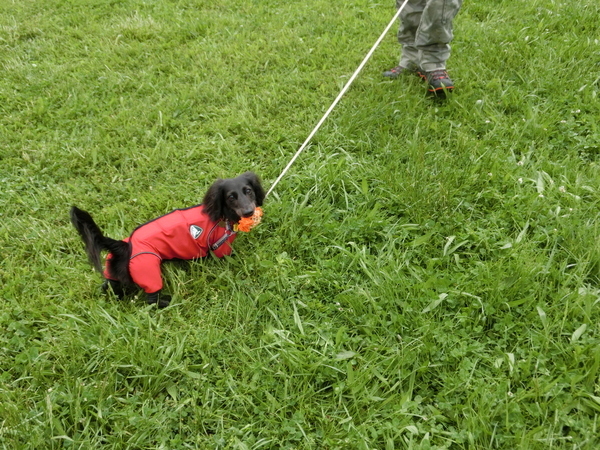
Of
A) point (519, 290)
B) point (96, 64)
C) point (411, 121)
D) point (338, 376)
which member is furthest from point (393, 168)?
point (96, 64)

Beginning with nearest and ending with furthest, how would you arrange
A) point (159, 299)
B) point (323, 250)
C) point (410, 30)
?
1. point (159, 299)
2. point (323, 250)
3. point (410, 30)

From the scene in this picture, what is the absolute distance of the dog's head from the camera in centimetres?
244

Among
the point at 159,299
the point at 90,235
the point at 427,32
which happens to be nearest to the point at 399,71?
the point at 427,32

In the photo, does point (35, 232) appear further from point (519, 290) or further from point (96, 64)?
point (519, 290)

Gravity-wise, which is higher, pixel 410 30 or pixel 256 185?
pixel 410 30

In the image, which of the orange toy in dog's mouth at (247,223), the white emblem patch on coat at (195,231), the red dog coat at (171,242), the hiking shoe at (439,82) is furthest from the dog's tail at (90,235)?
the hiking shoe at (439,82)

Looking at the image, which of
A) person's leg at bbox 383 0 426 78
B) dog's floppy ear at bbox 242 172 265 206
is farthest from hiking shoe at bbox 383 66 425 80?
dog's floppy ear at bbox 242 172 265 206

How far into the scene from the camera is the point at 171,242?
7.91 feet

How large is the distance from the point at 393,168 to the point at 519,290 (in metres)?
1.28

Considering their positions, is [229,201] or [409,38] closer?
[229,201]

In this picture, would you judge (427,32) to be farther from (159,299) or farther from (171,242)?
(159,299)

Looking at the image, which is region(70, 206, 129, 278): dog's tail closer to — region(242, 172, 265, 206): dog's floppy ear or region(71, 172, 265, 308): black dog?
region(71, 172, 265, 308): black dog

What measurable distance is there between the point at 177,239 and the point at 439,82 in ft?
8.71

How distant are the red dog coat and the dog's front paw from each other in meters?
0.06
